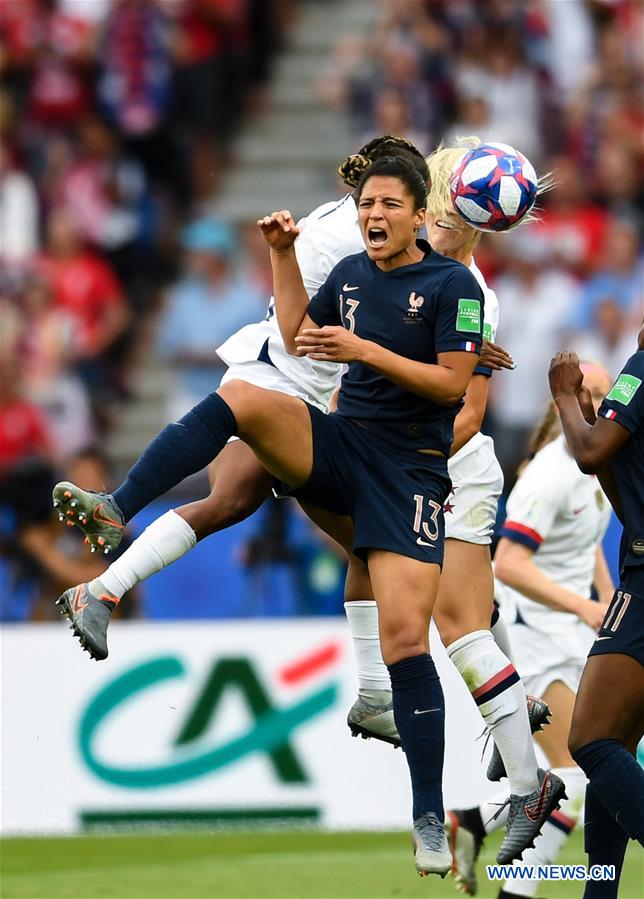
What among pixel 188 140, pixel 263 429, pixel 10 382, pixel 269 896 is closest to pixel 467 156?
pixel 263 429

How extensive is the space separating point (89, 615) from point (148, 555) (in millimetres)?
380

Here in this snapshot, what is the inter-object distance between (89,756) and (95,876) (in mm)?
1688

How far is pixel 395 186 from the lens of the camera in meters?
6.54

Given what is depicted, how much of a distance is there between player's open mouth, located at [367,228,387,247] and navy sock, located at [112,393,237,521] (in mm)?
782

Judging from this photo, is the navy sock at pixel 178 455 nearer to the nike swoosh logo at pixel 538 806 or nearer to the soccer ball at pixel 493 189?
the soccer ball at pixel 493 189

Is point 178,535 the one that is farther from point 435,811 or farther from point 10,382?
point 10,382

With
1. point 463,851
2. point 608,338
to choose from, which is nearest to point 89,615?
point 463,851

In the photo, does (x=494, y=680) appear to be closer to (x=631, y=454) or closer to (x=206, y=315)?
(x=631, y=454)

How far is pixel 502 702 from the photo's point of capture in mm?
7117

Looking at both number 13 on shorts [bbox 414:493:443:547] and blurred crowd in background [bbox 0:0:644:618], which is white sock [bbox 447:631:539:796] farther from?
blurred crowd in background [bbox 0:0:644:618]

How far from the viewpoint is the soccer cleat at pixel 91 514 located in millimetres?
6301

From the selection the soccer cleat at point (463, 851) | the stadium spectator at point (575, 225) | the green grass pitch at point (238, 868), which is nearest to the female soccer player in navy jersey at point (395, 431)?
the soccer cleat at point (463, 851)

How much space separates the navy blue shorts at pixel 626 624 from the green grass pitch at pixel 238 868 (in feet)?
6.55

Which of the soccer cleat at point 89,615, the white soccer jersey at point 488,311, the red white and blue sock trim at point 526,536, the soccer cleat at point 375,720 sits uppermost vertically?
the white soccer jersey at point 488,311
